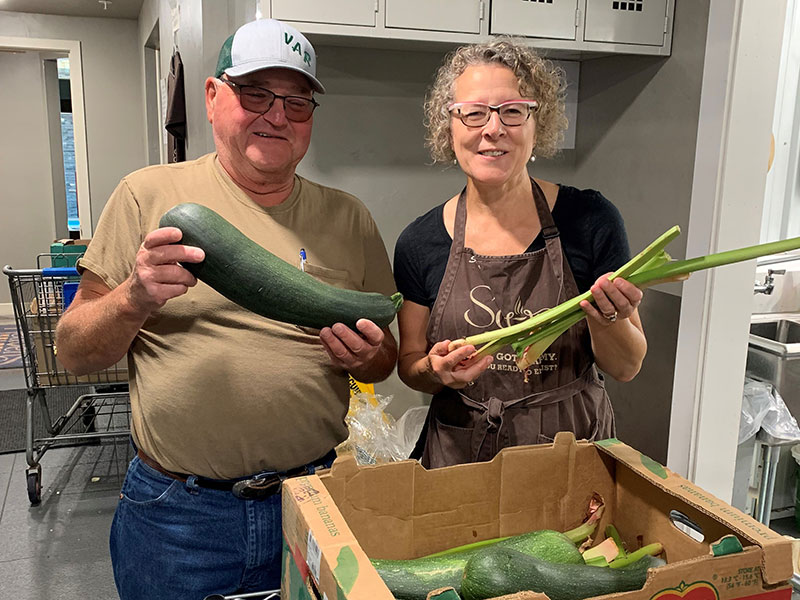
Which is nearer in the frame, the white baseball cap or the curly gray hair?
the white baseball cap

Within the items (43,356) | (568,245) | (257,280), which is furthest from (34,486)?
(568,245)

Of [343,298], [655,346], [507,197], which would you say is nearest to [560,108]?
[507,197]

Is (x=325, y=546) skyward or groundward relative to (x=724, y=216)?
groundward

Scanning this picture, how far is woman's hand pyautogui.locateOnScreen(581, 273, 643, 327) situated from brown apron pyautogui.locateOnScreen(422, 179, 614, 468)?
213 mm

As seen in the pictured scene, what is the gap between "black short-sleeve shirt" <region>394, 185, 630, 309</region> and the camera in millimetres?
1354

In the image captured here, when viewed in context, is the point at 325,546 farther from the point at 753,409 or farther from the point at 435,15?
the point at 753,409

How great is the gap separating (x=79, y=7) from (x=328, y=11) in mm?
4236

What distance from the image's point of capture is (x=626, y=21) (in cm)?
238

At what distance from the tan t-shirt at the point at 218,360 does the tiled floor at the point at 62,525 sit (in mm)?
1508

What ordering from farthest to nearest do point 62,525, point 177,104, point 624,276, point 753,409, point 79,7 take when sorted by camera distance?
point 79,7 < point 177,104 < point 62,525 < point 753,409 < point 624,276

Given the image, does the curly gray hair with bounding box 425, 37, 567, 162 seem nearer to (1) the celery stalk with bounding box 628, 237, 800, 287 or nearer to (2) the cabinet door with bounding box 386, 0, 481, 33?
(1) the celery stalk with bounding box 628, 237, 800, 287

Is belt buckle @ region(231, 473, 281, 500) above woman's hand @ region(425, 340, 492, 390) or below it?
below

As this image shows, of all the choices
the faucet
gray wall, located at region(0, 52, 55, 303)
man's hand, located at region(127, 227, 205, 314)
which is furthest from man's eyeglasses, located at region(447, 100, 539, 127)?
gray wall, located at region(0, 52, 55, 303)

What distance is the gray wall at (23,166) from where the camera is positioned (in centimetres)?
657
